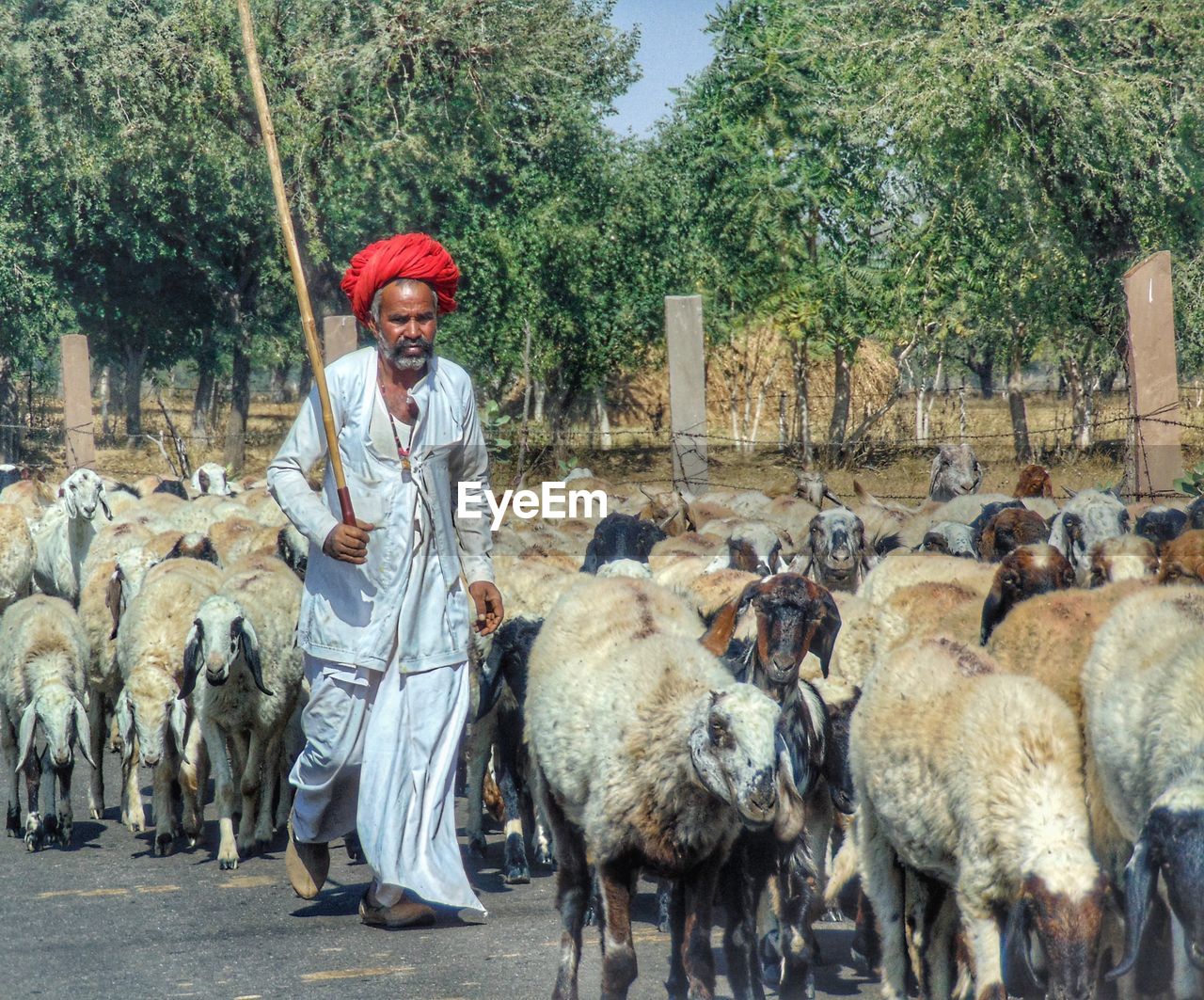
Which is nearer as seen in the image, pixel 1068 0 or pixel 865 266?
pixel 1068 0

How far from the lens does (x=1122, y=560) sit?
8336mm

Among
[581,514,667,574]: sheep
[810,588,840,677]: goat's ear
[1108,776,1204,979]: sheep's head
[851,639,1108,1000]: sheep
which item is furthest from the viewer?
[581,514,667,574]: sheep

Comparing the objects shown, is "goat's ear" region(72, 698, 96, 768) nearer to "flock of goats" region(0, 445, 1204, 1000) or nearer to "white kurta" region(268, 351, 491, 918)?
"flock of goats" region(0, 445, 1204, 1000)

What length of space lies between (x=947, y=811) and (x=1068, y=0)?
1612cm

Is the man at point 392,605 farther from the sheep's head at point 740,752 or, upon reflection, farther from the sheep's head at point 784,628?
the sheep's head at point 740,752

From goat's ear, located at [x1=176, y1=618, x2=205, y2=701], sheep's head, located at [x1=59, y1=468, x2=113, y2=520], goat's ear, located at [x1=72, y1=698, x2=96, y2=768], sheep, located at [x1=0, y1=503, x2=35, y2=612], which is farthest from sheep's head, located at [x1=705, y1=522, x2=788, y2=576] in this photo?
sheep, located at [x1=0, y1=503, x2=35, y2=612]

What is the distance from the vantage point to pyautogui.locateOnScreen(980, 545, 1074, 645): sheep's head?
700 centimetres

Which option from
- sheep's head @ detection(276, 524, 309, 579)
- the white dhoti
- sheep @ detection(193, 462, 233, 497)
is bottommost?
the white dhoti

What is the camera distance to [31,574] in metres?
14.3

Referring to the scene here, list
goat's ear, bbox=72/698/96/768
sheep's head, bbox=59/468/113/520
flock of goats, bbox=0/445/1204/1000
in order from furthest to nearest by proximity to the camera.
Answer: sheep's head, bbox=59/468/113/520 < goat's ear, bbox=72/698/96/768 < flock of goats, bbox=0/445/1204/1000

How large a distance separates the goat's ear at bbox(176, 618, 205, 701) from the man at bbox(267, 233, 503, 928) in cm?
182

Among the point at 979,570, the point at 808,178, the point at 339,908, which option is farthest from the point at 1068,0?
the point at 339,908

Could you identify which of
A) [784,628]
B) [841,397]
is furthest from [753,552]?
[841,397]

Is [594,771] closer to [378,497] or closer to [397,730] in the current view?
[397,730]
